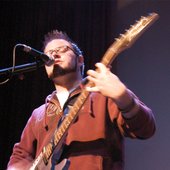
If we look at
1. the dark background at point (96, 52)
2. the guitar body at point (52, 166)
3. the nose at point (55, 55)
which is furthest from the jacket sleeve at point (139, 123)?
the dark background at point (96, 52)

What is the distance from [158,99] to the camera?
3256 millimetres

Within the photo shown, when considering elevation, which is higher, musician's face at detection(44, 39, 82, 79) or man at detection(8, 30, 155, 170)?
musician's face at detection(44, 39, 82, 79)

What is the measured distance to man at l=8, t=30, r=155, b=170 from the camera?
1479mm

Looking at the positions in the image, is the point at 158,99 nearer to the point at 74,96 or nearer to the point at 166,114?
the point at 166,114

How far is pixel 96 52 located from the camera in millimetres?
3480

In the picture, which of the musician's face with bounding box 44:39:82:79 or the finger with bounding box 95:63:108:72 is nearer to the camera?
the finger with bounding box 95:63:108:72

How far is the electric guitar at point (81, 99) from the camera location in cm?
154

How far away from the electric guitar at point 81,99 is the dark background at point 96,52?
4.98ft

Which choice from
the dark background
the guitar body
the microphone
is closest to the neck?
the microphone

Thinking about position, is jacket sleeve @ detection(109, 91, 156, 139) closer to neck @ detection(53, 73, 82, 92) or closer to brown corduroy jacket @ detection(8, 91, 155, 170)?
brown corduroy jacket @ detection(8, 91, 155, 170)

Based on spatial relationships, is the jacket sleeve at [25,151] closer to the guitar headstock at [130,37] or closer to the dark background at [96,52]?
the guitar headstock at [130,37]

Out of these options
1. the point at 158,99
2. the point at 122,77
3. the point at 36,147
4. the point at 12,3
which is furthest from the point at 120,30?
the point at 36,147

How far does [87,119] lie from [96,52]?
1758 millimetres

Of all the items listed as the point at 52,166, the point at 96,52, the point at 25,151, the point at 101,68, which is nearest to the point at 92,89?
the point at 101,68
